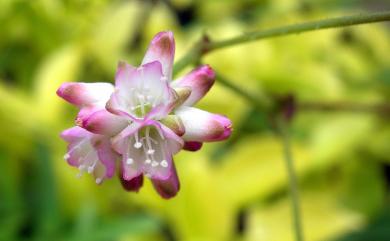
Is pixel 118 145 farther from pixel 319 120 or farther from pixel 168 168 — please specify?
pixel 319 120

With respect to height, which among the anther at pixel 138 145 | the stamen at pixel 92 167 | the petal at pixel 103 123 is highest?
the petal at pixel 103 123

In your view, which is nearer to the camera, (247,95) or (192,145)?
(192,145)

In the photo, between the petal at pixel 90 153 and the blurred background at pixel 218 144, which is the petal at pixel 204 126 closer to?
the petal at pixel 90 153

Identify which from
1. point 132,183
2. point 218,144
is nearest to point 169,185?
point 132,183

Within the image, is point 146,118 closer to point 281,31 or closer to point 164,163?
point 164,163

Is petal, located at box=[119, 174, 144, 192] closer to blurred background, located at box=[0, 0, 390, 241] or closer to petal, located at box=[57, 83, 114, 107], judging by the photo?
petal, located at box=[57, 83, 114, 107]

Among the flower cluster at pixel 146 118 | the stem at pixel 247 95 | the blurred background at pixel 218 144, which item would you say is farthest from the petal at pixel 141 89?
the blurred background at pixel 218 144

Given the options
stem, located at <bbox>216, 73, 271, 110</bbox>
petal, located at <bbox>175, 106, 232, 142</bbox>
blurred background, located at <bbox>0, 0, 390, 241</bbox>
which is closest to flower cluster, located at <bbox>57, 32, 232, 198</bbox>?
petal, located at <bbox>175, 106, 232, 142</bbox>
